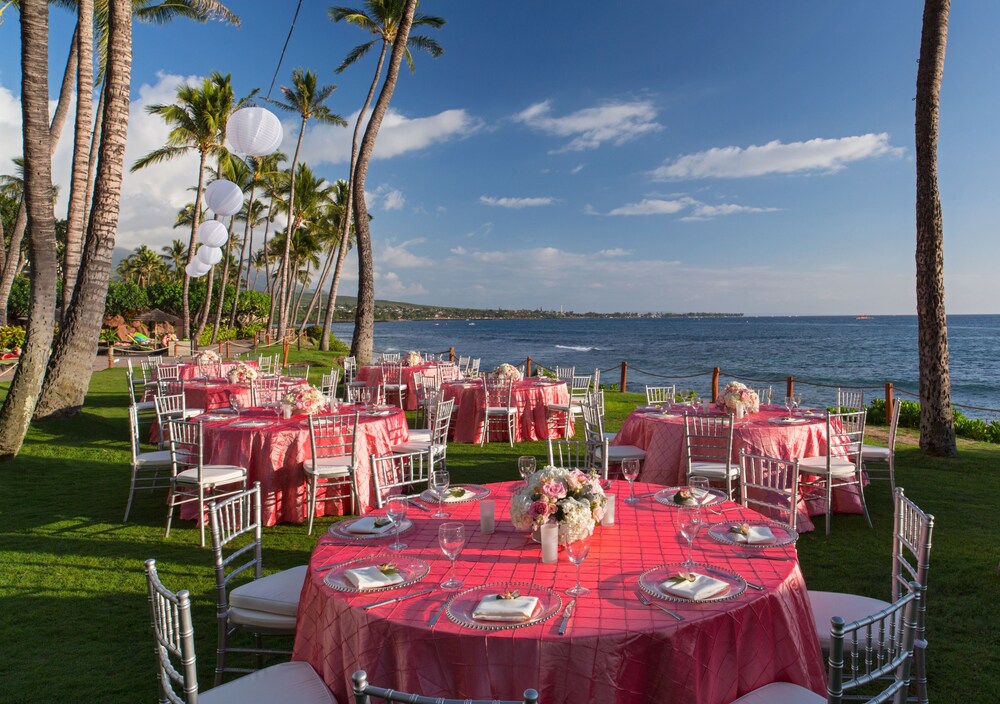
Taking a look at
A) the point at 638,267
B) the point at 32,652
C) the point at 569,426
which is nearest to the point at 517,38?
the point at 569,426

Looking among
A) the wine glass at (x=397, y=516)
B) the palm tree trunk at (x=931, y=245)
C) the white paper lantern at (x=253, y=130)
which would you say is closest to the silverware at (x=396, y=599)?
the wine glass at (x=397, y=516)

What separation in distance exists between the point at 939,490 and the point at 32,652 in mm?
8589

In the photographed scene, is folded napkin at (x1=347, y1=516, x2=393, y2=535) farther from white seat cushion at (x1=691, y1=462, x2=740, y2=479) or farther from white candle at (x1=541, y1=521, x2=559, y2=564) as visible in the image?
white seat cushion at (x1=691, y1=462, x2=740, y2=479)

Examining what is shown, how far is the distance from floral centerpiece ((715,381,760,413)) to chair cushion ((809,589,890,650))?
361cm

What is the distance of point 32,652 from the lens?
141 inches

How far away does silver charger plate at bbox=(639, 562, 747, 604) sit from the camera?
2.20 meters

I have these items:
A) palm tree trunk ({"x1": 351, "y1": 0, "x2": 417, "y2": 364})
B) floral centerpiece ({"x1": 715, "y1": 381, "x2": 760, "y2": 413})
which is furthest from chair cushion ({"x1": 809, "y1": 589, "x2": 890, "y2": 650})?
palm tree trunk ({"x1": 351, "y1": 0, "x2": 417, "y2": 364})

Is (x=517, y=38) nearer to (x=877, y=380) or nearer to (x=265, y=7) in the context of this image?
(x=265, y=7)

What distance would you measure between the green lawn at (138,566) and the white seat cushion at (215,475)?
591 mm

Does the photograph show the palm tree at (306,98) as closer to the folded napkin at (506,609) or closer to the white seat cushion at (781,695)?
the folded napkin at (506,609)

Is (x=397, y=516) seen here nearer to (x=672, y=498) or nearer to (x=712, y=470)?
A: (x=672, y=498)

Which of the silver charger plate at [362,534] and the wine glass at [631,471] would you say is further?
the wine glass at [631,471]

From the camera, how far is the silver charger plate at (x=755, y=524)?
277 cm

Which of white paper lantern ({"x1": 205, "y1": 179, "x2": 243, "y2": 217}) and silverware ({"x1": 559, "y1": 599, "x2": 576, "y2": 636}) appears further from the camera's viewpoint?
white paper lantern ({"x1": 205, "y1": 179, "x2": 243, "y2": 217})
